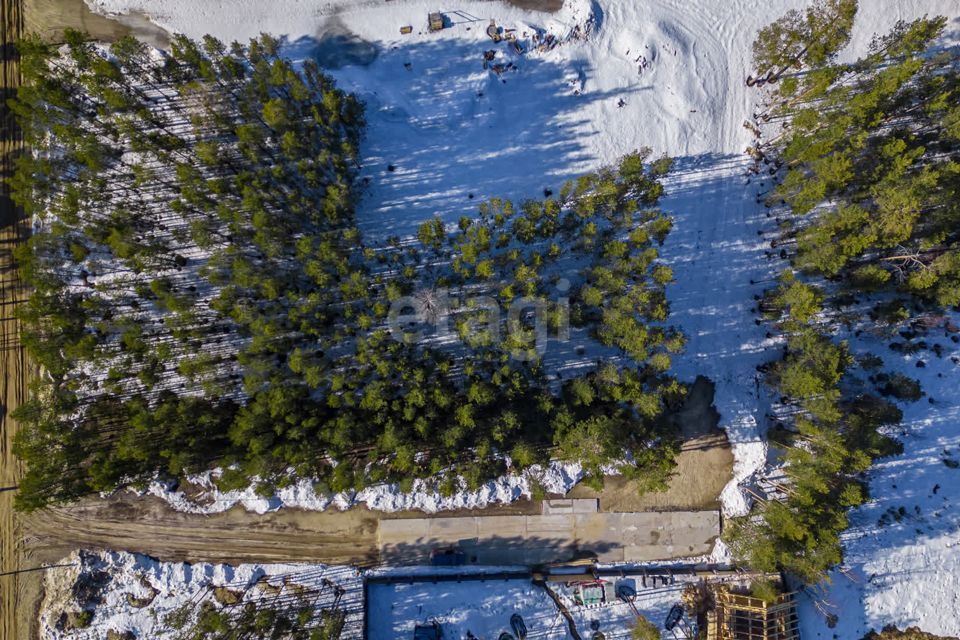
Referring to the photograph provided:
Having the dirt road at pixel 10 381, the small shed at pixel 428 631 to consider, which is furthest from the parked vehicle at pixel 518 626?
the dirt road at pixel 10 381

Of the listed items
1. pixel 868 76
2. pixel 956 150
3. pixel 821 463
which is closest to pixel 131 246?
pixel 821 463

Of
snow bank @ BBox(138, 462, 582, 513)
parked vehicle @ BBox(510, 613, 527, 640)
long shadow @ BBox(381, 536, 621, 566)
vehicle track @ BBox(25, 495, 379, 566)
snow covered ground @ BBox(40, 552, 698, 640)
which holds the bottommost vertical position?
parked vehicle @ BBox(510, 613, 527, 640)

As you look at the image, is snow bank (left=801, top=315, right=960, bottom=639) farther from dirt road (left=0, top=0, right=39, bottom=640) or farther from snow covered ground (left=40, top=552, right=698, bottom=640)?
dirt road (left=0, top=0, right=39, bottom=640)

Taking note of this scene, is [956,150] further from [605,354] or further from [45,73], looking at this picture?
[45,73]

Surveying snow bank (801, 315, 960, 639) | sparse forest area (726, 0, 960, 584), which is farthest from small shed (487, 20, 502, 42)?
snow bank (801, 315, 960, 639)

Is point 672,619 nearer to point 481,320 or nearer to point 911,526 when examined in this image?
point 911,526

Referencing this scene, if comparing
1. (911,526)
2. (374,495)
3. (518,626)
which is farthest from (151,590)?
(911,526)
